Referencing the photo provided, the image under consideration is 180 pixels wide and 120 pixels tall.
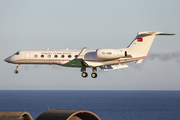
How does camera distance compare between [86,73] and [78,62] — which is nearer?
[78,62]

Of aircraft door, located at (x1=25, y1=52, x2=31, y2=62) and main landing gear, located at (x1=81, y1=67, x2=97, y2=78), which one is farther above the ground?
aircraft door, located at (x1=25, y1=52, x2=31, y2=62)

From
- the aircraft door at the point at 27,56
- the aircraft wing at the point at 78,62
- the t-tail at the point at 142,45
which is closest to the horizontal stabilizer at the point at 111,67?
the t-tail at the point at 142,45

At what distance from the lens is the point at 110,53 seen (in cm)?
4553

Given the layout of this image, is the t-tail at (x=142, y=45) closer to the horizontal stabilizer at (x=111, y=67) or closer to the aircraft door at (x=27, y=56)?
the horizontal stabilizer at (x=111, y=67)

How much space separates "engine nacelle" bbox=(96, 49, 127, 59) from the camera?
45406mm

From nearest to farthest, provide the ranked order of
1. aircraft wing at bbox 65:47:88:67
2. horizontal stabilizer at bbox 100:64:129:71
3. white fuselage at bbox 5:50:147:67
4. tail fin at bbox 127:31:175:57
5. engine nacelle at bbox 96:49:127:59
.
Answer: engine nacelle at bbox 96:49:127:59, aircraft wing at bbox 65:47:88:67, tail fin at bbox 127:31:175:57, white fuselage at bbox 5:50:147:67, horizontal stabilizer at bbox 100:64:129:71

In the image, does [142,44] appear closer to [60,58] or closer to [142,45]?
[142,45]

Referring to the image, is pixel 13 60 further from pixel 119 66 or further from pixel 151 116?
pixel 151 116

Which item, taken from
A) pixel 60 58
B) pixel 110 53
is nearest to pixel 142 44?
pixel 110 53

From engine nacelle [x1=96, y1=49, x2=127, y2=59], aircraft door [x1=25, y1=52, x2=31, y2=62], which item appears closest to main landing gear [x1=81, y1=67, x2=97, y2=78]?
engine nacelle [x1=96, y1=49, x2=127, y2=59]

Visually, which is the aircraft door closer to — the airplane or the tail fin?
the airplane

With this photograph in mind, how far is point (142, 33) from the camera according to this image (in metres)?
47.2

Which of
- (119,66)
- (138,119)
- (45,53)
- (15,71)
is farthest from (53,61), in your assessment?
(138,119)

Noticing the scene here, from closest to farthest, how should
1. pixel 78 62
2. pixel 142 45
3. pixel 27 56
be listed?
pixel 78 62 < pixel 142 45 < pixel 27 56
